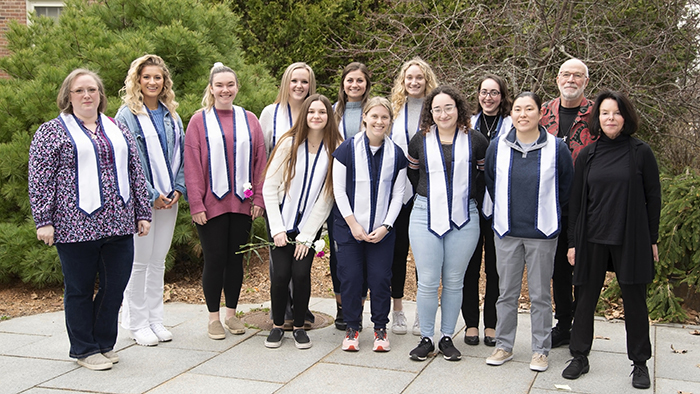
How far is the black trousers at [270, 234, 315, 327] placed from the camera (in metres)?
4.77

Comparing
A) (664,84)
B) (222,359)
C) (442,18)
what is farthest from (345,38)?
(222,359)

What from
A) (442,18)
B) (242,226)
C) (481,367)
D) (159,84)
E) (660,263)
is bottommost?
(481,367)

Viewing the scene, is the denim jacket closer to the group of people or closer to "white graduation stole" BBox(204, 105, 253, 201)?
the group of people

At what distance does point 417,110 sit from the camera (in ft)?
16.4

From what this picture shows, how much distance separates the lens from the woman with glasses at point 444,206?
4441mm

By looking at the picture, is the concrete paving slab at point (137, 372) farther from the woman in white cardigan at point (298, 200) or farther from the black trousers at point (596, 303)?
the black trousers at point (596, 303)

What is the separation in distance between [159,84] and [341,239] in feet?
5.68

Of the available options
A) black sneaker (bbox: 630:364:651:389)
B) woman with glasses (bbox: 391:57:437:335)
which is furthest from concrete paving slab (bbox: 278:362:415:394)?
black sneaker (bbox: 630:364:651:389)

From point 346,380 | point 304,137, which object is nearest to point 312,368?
point 346,380

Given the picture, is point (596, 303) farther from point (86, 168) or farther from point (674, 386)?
point (86, 168)

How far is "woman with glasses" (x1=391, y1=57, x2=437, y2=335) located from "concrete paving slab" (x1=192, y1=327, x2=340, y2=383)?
2.40ft

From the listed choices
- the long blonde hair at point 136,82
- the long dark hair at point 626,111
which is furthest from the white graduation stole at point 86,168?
the long dark hair at point 626,111

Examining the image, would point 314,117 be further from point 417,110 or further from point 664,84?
point 664,84

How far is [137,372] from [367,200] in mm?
1874
